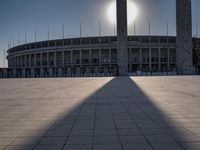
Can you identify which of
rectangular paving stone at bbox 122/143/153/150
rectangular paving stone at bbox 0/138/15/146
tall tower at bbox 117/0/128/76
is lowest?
rectangular paving stone at bbox 0/138/15/146

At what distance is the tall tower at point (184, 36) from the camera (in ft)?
110

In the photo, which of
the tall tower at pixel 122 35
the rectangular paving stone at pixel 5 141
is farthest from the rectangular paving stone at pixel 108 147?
the tall tower at pixel 122 35

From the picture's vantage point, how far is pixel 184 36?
112 feet

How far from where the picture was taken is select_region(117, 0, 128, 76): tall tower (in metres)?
32.0

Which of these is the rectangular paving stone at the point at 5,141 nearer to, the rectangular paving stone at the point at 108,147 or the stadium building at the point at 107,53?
the rectangular paving stone at the point at 108,147

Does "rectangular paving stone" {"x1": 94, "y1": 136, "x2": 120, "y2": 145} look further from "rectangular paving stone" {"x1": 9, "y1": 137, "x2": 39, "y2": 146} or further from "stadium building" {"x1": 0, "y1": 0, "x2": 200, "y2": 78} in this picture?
"stadium building" {"x1": 0, "y1": 0, "x2": 200, "y2": 78}

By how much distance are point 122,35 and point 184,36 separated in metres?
9.55

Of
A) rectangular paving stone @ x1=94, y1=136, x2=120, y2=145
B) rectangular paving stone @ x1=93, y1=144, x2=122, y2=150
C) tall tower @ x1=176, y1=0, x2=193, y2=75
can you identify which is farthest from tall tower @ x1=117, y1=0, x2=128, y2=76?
rectangular paving stone @ x1=93, y1=144, x2=122, y2=150

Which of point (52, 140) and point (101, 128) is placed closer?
point (52, 140)

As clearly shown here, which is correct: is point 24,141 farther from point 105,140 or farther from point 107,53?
point 107,53

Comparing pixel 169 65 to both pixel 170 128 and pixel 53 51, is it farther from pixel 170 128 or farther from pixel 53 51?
pixel 170 128

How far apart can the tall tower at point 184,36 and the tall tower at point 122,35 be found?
8305 millimetres

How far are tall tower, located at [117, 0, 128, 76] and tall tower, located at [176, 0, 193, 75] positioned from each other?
8.31 meters

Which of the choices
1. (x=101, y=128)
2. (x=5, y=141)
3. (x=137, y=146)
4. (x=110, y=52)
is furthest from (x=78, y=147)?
(x=110, y=52)
